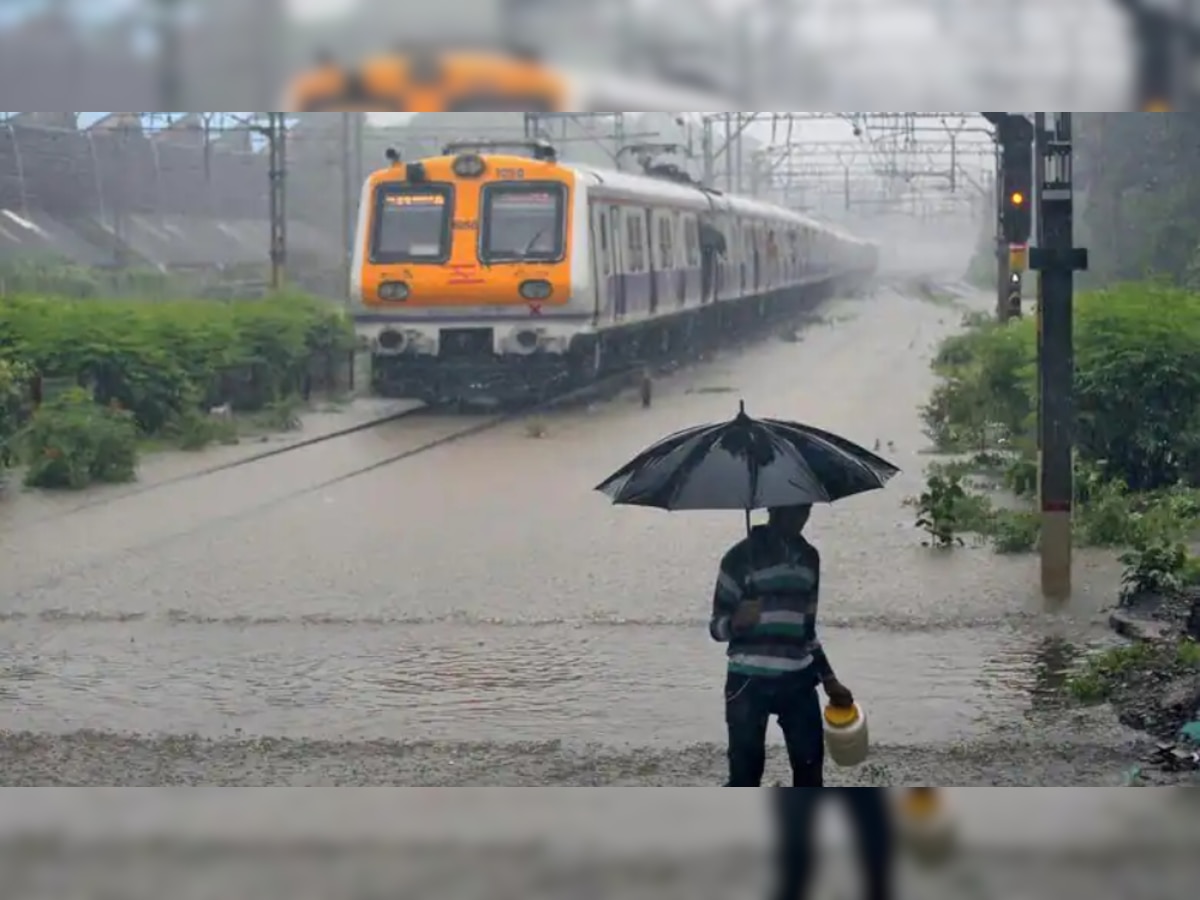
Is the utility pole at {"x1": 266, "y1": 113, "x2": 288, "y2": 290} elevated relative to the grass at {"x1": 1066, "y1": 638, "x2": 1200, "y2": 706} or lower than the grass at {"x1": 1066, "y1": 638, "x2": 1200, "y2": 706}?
elevated

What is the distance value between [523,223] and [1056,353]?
1.66 meters

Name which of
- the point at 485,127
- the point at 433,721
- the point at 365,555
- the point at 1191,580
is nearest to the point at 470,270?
the point at 485,127

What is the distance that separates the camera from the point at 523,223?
647cm

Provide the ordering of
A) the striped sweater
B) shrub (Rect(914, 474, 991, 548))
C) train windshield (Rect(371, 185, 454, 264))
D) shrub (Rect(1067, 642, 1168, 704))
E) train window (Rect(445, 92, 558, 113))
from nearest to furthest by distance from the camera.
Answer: the striped sweater
train window (Rect(445, 92, 558, 113))
shrub (Rect(1067, 642, 1168, 704))
shrub (Rect(914, 474, 991, 548))
train windshield (Rect(371, 185, 454, 264))

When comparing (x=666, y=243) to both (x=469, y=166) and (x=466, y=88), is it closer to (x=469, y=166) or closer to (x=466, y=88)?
(x=469, y=166)

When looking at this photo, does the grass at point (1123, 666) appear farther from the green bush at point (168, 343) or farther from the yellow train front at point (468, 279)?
the green bush at point (168, 343)

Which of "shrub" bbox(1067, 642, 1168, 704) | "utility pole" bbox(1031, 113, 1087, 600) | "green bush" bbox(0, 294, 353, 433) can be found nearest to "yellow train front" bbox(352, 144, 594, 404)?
"green bush" bbox(0, 294, 353, 433)

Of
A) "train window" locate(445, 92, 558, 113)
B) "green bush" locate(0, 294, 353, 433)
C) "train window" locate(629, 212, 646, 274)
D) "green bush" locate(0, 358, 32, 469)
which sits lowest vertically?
"green bush" locate(0, 358, 32, 469)

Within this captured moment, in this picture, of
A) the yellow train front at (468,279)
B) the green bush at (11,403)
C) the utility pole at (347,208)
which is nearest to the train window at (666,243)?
the yellow train front at (468,279)

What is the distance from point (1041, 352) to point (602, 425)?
1.34 meters

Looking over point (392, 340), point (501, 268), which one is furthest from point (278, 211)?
point (501, 268)

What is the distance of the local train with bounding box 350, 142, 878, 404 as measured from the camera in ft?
21.1

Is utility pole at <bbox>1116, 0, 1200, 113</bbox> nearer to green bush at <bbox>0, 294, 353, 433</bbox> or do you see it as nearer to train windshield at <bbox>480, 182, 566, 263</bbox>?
train windshield at <bbox>480, 182, 566, 263</bbox>

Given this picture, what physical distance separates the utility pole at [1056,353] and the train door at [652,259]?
3.83 ft
